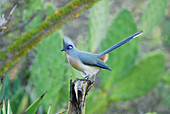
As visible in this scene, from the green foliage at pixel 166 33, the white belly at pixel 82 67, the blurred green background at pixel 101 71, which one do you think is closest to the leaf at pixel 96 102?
the blurred green background at pixel 101 71

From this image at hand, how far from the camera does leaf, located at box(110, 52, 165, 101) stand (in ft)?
7.07

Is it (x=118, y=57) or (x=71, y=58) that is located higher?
(x=118, y=57)

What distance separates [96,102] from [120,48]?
0.50m

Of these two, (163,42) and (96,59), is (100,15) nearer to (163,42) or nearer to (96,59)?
(96,59)

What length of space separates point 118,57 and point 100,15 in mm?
434

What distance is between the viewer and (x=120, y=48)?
6.56 ft

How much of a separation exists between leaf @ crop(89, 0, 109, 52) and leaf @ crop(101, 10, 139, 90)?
0.13 metres

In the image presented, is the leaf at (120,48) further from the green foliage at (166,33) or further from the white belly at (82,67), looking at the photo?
the green foliage at (166,33)

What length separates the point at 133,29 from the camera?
1.93 m

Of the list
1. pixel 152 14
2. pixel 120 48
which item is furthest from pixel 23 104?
pixel 152 14

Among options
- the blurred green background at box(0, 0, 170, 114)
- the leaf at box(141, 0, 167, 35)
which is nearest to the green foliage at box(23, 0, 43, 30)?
the blurred green background at box(0, 0, 170, 114)

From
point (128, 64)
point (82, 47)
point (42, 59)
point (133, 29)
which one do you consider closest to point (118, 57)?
point (128, 64)

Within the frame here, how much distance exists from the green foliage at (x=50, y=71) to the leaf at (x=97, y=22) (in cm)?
24

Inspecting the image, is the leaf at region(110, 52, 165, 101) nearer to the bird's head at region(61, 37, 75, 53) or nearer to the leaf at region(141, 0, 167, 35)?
the leaf at region(141, 0, 167, 35)
